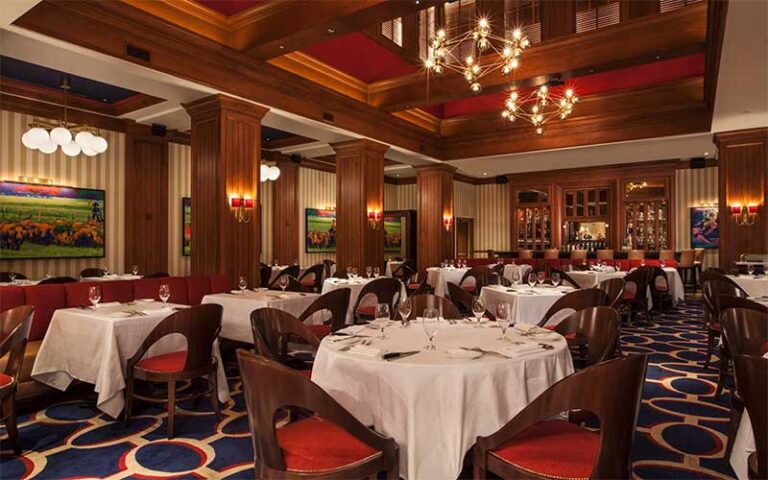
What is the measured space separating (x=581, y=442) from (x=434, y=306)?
6.24 ft

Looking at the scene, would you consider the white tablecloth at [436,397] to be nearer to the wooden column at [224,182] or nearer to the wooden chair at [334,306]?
the wooden chair at [334,306]

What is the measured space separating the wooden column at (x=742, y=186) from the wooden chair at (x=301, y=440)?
9.73 m

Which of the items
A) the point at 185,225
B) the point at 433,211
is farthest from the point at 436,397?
the point at 433,211

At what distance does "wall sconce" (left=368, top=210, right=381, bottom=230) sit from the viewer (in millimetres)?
9539

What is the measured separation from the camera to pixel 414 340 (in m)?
2.67

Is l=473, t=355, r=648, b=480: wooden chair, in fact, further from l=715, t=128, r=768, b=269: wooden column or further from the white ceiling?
l=715, t=128, r=768, b=269: wooden column

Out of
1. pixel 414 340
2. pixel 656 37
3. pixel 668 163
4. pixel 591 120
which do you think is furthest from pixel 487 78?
pixel 668 163

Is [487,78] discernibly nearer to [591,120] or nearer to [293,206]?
[591,120]

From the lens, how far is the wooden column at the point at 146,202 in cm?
876

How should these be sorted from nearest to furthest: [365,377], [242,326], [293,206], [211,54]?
[365,377]
[242,326]
[211,54]
[293,206]

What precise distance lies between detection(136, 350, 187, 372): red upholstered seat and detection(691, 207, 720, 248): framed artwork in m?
14.1

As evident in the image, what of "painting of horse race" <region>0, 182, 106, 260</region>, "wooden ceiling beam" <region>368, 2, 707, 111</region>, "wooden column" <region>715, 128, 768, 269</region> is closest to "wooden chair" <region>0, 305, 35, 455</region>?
"painting of horse race" <region>0, 182, 106, 260</region>

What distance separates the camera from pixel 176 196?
953cm

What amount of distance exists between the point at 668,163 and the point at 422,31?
9126 mm
